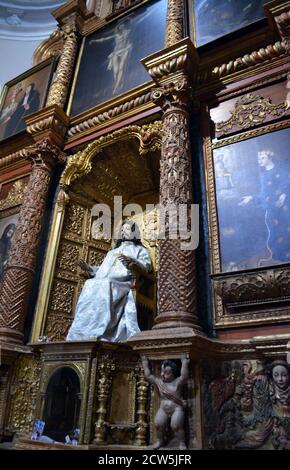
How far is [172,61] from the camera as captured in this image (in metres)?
4.20

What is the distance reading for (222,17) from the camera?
487 centimetres

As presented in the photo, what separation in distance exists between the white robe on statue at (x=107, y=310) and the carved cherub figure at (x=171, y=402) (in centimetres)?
125

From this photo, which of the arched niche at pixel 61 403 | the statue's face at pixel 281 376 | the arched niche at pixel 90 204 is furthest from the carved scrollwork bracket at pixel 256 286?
the arched niche at pixel 61 403

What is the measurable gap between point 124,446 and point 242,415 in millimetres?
1054

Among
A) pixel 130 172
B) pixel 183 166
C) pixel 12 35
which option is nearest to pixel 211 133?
pixel 183 166

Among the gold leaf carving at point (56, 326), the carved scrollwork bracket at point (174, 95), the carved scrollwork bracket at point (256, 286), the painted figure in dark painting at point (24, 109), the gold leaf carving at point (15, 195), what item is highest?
the painted figure in dark painting at point (24, 109)

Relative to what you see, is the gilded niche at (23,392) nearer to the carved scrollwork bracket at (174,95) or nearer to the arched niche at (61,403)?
the arched niche at (61,403)

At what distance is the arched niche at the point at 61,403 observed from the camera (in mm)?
3551

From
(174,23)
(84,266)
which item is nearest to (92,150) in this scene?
(84,266)

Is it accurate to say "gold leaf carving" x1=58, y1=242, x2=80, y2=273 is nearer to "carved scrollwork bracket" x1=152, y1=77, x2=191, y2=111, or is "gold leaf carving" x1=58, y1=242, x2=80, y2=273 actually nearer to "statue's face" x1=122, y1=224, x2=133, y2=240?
"statue's face" x1=122, y1=224, x2=133, y2=240

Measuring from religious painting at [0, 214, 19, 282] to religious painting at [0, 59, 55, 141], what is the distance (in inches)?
70.4

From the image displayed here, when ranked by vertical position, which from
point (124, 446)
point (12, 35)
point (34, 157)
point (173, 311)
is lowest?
point (124, 446)

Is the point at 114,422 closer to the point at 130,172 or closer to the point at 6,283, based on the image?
the point at 6,283

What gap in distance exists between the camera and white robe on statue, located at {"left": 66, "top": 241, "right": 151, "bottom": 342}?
394 centimetres
